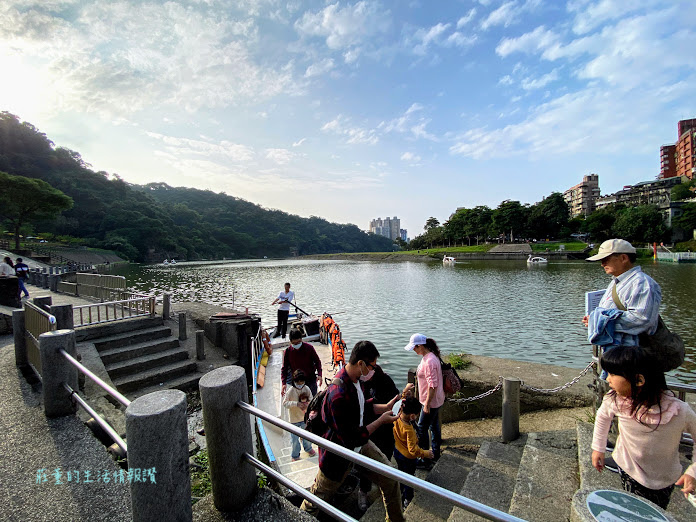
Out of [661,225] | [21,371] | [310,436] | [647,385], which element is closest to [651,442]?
[647,385]

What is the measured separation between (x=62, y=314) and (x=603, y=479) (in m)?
8.86

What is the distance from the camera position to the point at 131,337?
911 cm

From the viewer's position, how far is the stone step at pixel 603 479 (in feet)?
8.51

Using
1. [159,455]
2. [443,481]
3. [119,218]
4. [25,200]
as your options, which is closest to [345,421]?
[159,455]

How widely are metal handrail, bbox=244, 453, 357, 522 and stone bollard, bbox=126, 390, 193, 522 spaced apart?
469mm

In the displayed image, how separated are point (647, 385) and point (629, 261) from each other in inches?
49.1

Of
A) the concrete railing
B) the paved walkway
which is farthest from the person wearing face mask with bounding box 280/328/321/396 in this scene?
the concrete railing

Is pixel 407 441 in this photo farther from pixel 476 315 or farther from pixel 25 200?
pixel 25 200

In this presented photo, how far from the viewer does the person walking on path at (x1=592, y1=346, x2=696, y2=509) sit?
2.02 meters

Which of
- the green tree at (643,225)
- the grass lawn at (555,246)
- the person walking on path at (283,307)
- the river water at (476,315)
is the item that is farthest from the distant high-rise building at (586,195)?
the person walking on path at (283,307)

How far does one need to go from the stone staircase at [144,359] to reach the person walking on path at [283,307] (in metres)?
3.70

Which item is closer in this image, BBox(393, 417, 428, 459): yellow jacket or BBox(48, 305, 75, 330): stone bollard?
BBox(393, 417, 428, 459): yellow jacket

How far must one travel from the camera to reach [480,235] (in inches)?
3738

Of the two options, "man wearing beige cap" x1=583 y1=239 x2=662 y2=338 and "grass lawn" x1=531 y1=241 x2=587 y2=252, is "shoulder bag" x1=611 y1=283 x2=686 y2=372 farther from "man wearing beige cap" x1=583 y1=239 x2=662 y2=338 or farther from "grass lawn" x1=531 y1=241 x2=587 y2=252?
"grass lawn" x1=531 y1=241 x2=587 y2=252
